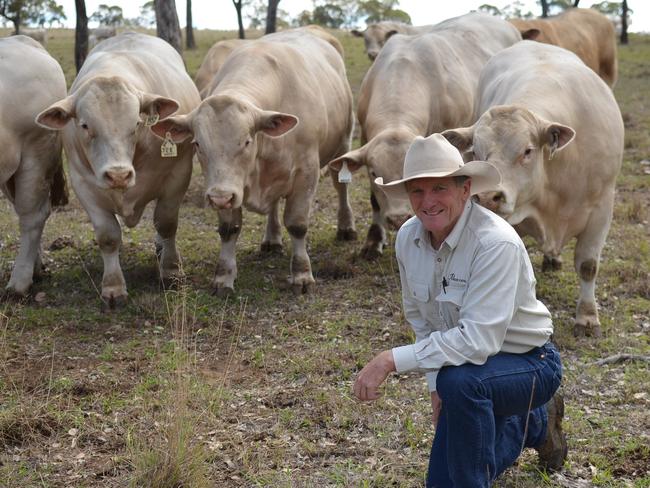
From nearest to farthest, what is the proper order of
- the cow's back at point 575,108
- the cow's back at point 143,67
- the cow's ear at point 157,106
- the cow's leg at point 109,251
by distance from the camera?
the cow's back at point 575,108, the cow's ear at point 157,106, the cow's leg at point 109,251, the cow's back at point 143,67

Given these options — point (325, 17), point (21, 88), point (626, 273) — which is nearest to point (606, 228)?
point (626, 273)

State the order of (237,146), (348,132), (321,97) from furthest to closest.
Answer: (348,132) < (321,97) < (237,146)

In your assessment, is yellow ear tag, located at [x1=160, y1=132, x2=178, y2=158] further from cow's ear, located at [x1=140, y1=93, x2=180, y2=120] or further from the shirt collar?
the shirt collar

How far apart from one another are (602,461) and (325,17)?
5763cm

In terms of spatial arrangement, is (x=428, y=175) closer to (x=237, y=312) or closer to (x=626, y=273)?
(x=237, y=312)

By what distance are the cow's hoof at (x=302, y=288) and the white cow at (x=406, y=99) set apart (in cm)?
89

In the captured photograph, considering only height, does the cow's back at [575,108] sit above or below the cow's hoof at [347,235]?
above

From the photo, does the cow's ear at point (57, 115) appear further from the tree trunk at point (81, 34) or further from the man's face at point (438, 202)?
the tree trunk at point (81, 34)

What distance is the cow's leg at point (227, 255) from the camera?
24.3ft

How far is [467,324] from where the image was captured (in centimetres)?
356

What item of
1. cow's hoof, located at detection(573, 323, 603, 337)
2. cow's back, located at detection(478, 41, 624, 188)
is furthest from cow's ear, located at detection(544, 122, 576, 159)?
cow's hoof, located at detection(573, 323, 603, 337)

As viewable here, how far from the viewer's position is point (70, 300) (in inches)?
287

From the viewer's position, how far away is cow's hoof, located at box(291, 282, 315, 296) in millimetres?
7480

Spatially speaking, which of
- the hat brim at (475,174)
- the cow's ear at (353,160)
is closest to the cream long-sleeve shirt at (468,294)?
the hat brim at (475,174)
